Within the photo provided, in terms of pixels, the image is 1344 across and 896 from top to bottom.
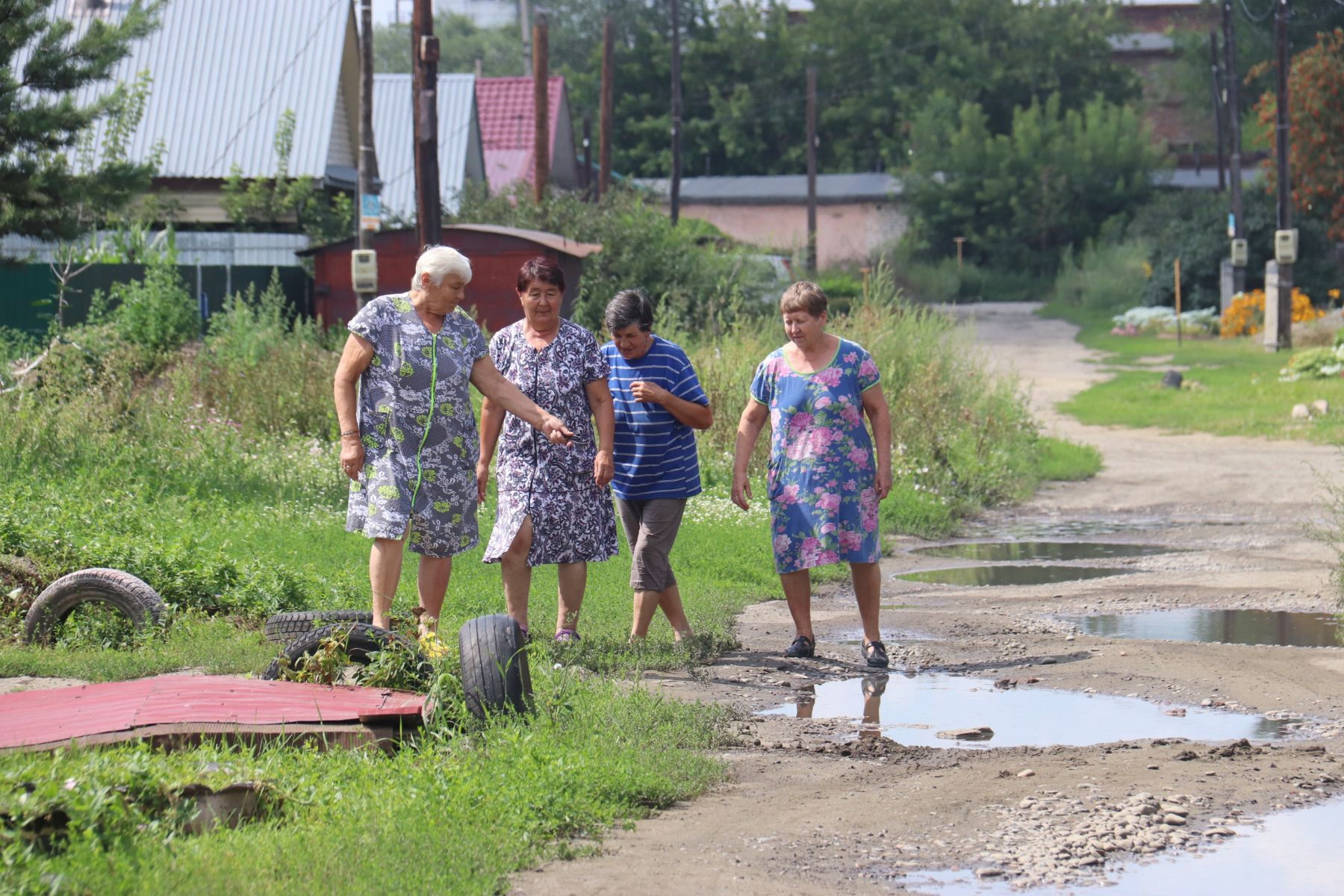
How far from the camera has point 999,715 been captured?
6.68m

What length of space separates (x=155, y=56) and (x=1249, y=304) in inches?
953

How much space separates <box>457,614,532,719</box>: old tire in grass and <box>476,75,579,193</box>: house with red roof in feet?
119

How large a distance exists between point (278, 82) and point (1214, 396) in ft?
57.8

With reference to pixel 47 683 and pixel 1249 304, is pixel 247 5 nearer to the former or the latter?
pixel 1249 304

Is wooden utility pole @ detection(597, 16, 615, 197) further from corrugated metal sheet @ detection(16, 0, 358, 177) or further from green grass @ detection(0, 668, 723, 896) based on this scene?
green grass @ detection(0, 668, 723, 896)

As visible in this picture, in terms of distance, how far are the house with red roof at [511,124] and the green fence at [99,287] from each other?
739 inches

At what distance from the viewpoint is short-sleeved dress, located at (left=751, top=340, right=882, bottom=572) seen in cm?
787

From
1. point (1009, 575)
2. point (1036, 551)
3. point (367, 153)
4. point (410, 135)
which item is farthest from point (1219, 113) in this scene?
point (1009, 575)

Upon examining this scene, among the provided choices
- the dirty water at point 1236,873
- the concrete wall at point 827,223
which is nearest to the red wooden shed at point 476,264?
the dirty water at point 1236,873

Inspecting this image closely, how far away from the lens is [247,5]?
101ft

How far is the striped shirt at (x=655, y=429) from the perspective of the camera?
7844 millimetres

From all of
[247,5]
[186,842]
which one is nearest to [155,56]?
[247,5]

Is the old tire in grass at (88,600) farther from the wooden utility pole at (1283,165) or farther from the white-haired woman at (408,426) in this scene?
the wooden utility pole at (1283,165)

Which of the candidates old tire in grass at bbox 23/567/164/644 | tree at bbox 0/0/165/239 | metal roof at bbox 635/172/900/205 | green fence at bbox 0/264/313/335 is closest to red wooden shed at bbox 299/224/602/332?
green fence at bbox 0/264/313/335
